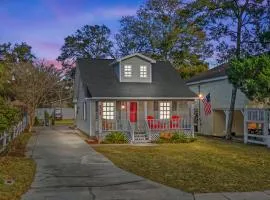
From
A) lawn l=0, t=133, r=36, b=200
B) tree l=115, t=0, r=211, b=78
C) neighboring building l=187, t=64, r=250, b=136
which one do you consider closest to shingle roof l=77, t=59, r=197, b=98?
neighboring building l=187, t=64, r=250, b=136

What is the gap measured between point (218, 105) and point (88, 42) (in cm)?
3275

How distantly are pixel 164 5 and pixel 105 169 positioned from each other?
36300mm

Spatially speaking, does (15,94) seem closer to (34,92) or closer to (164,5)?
(34,92)

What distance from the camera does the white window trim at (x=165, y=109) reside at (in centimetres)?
2723

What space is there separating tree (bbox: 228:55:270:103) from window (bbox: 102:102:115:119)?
318 inches

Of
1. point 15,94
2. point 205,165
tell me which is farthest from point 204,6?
point 15,94

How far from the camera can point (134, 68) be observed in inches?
1098

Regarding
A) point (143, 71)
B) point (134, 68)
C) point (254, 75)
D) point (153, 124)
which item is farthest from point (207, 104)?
point (254, 75)

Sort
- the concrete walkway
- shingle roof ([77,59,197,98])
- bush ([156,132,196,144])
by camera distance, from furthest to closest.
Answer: shingle roof ([77,59,197,98]) < bush ([156,132,196,144]) < the concrete walkway

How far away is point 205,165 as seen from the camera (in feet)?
47.0

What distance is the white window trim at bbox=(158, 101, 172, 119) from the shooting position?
27234 mm

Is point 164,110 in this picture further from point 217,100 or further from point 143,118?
point 217,100

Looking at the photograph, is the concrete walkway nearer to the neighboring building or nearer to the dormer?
the dormer

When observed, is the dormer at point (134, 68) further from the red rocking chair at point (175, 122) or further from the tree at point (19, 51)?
the tree at point (19, 51)
